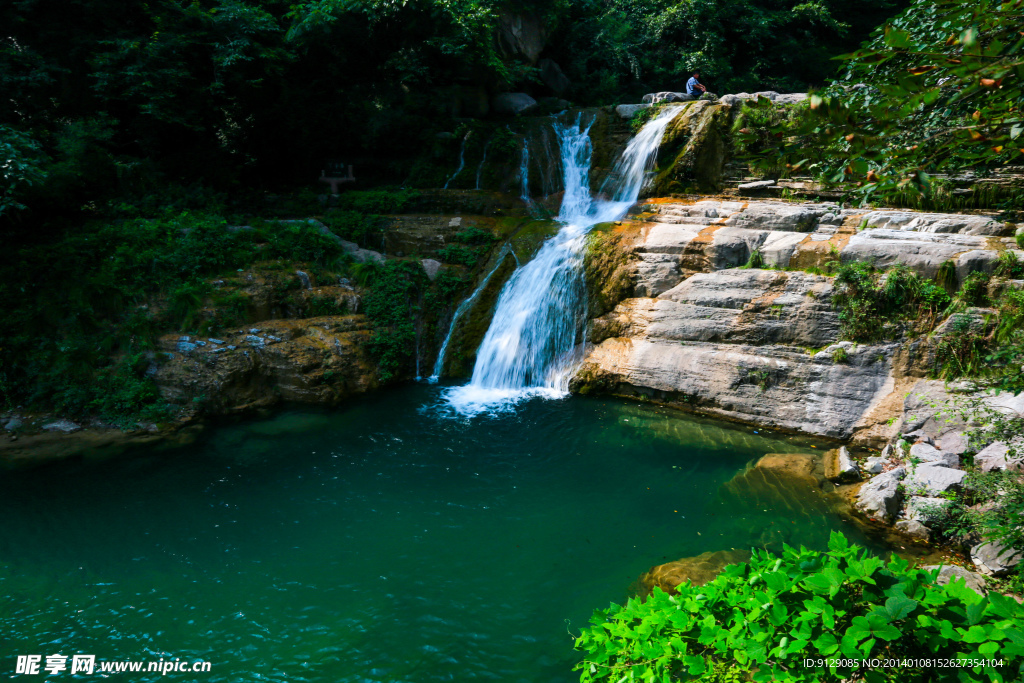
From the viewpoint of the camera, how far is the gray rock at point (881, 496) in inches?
225

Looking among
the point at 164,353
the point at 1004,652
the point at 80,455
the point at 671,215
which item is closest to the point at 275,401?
the point at 164,353

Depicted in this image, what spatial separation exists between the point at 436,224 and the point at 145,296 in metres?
5.50

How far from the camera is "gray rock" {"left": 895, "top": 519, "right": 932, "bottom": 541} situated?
5.44 m

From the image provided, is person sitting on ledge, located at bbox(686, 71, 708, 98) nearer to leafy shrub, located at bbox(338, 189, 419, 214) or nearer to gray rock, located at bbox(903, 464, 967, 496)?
leafy shrub, located at bbox(338, 189, 419, 214)

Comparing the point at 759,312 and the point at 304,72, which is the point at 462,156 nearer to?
the point at 304,72

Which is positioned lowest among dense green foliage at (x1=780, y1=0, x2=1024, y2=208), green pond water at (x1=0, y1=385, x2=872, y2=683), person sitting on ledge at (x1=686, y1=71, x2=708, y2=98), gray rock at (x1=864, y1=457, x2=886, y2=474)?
green pond water at (x1=0, y1=385, x2=872, y2=683)

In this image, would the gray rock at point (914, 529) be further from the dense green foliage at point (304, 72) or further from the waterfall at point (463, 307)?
the dense green foliage at point (304, 72)

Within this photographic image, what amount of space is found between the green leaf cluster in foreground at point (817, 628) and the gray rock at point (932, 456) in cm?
444

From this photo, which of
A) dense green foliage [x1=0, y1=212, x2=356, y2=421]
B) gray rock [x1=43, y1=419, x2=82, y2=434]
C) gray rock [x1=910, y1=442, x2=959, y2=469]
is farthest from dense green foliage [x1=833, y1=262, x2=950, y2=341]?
gray rock [x1=43, y1=419, x2=82, y2=434]

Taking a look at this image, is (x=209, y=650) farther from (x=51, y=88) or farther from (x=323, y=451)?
(x=51, y=88)

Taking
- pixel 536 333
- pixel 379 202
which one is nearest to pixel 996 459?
pixel 536 333

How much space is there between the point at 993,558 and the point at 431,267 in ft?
30.1

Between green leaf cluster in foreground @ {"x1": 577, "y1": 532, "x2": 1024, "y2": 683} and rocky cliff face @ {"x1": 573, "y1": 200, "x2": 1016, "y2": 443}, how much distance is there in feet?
19.1

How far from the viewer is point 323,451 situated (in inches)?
303
